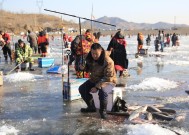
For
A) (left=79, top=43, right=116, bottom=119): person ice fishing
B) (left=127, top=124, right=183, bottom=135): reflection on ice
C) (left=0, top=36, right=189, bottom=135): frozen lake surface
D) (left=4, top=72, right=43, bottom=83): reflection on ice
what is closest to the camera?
(left=127, top=124, right=183, bottom=135): reflection on ice

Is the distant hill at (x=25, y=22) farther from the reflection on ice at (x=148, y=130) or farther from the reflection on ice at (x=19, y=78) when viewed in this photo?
the reflection on ice at (x=148, y=130)

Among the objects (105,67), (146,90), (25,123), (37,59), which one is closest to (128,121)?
(105,67)

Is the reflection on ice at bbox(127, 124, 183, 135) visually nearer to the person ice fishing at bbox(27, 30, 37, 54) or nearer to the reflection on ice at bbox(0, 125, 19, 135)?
the reflection on ice at bbox(0, 125, 19, 135)

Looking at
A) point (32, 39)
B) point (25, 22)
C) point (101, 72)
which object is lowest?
point (101, 72)

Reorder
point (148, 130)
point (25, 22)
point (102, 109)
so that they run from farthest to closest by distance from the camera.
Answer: point (25, 22) < point (102, 109) < point (148, 130)

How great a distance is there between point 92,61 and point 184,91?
3.92 meters

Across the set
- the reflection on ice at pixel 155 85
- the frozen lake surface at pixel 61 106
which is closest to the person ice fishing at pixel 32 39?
the frozen lake surface at pixel 61 106

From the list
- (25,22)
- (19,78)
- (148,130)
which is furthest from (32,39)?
(25,22)

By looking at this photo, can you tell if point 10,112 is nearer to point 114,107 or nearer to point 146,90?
point 114,107

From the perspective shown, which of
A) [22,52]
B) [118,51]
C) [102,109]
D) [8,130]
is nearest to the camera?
[8,130]

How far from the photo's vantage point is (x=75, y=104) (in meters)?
8.73

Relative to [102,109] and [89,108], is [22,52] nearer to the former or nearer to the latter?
[89,108]

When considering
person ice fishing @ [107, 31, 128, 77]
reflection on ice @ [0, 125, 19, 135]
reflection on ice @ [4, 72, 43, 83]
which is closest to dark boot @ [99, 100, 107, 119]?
reflection on ice @ [0, 125, 19, 135]

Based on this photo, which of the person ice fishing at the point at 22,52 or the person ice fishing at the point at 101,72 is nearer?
the person ice fishing at the point at 101,72
